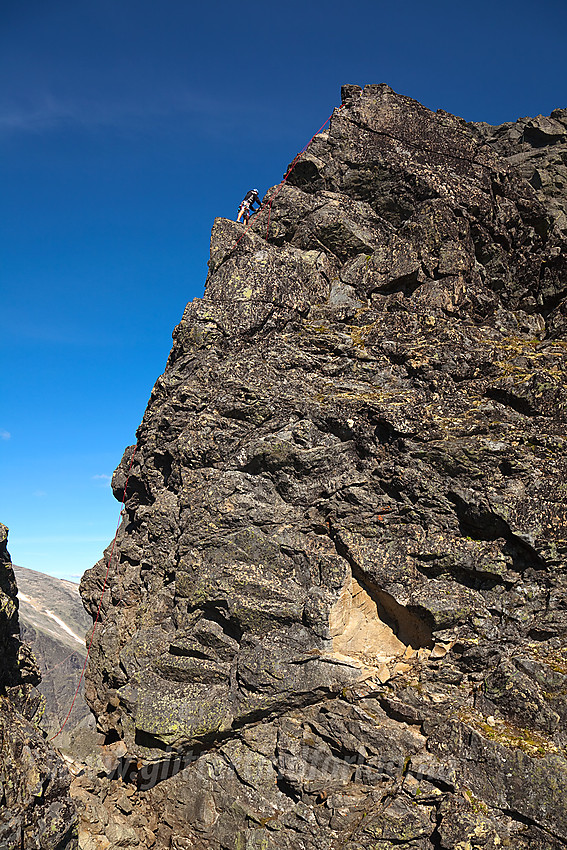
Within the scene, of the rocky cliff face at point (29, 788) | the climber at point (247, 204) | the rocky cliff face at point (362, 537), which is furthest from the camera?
the climber at point (247, 204)

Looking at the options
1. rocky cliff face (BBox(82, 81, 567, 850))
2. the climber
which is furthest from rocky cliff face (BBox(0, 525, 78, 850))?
the climber

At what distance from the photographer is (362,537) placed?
17891 mm

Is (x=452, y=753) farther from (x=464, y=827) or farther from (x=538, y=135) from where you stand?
(x=538, y=135)

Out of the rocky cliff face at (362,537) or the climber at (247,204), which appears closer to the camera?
the rocky cliff face at (362,537)

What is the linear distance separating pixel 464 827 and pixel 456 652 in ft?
14.6

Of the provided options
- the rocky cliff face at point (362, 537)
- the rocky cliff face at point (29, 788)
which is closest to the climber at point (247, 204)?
the rocky cliff face at point (362, 537)

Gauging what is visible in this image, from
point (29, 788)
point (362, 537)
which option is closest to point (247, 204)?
point (362, 537)

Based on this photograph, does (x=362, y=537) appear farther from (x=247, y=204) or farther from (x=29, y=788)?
(x=247, y=204)

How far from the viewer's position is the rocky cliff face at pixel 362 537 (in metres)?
15.2

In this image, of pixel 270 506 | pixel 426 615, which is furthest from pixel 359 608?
pixel 270 506

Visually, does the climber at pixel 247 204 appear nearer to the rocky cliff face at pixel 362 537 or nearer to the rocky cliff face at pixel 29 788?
the rocky cliff face at pixel 362 537

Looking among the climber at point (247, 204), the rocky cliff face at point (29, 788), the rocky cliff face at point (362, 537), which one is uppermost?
the climber at point (247, 204)

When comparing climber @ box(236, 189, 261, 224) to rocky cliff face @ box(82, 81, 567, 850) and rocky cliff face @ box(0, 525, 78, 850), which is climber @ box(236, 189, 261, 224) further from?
rocky cliff face @ box(0, 525, 78, 850)

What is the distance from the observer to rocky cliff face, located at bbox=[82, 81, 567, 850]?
1520cm
